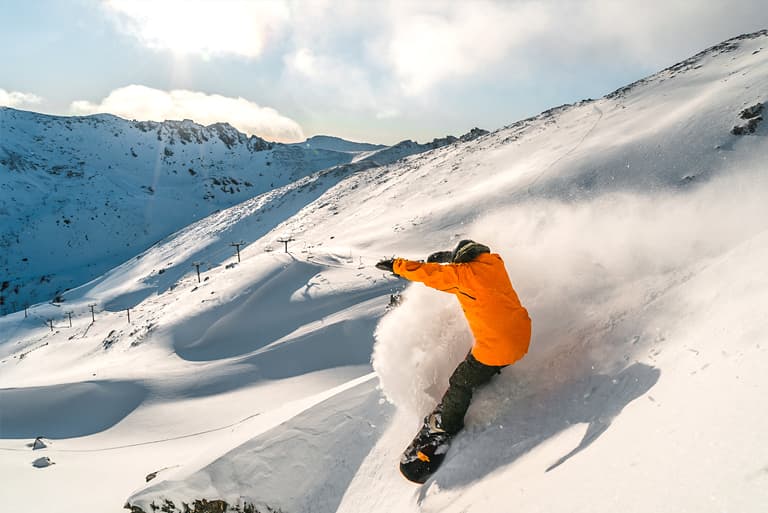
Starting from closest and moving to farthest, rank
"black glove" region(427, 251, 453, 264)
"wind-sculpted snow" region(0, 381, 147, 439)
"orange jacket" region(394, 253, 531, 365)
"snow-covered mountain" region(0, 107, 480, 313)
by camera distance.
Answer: "orange jacket" region(394, 253, 531, 365) < "black glove" region(427, 251, 453, 264) < "wind-sculpted snow" region(0, 381, 147, 439) < "snow-covered mountain" region(0, 107, 480, 313)

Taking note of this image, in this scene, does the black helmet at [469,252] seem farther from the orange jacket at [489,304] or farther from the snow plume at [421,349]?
the snow plume at [421,349]

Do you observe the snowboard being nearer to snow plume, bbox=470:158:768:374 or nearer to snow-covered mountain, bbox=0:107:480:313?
snow plume, bbox=470:158:768:374

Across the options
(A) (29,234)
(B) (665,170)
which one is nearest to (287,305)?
(B) (665,170)

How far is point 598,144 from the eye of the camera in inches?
1337

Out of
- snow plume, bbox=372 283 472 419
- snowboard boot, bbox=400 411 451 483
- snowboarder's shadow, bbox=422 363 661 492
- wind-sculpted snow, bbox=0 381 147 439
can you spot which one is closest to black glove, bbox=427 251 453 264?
snow plume, bbox=372 283 472 419

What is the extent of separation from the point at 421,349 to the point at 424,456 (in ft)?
4.76

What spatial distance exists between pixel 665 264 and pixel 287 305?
19.7 meters

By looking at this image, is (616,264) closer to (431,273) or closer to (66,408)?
(431,273)

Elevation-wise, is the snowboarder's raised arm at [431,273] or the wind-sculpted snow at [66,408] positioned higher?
the snowboarder's raised arm at [431,273]

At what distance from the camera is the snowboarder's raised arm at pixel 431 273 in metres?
4.34

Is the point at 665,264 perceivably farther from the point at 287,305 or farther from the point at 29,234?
the point at 29,234

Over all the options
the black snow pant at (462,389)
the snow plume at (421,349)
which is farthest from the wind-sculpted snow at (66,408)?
the black snow pant at (462,389)

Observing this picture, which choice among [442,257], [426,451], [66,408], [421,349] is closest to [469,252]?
[442,257]

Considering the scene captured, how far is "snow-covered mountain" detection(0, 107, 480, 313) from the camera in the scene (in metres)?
94.9
